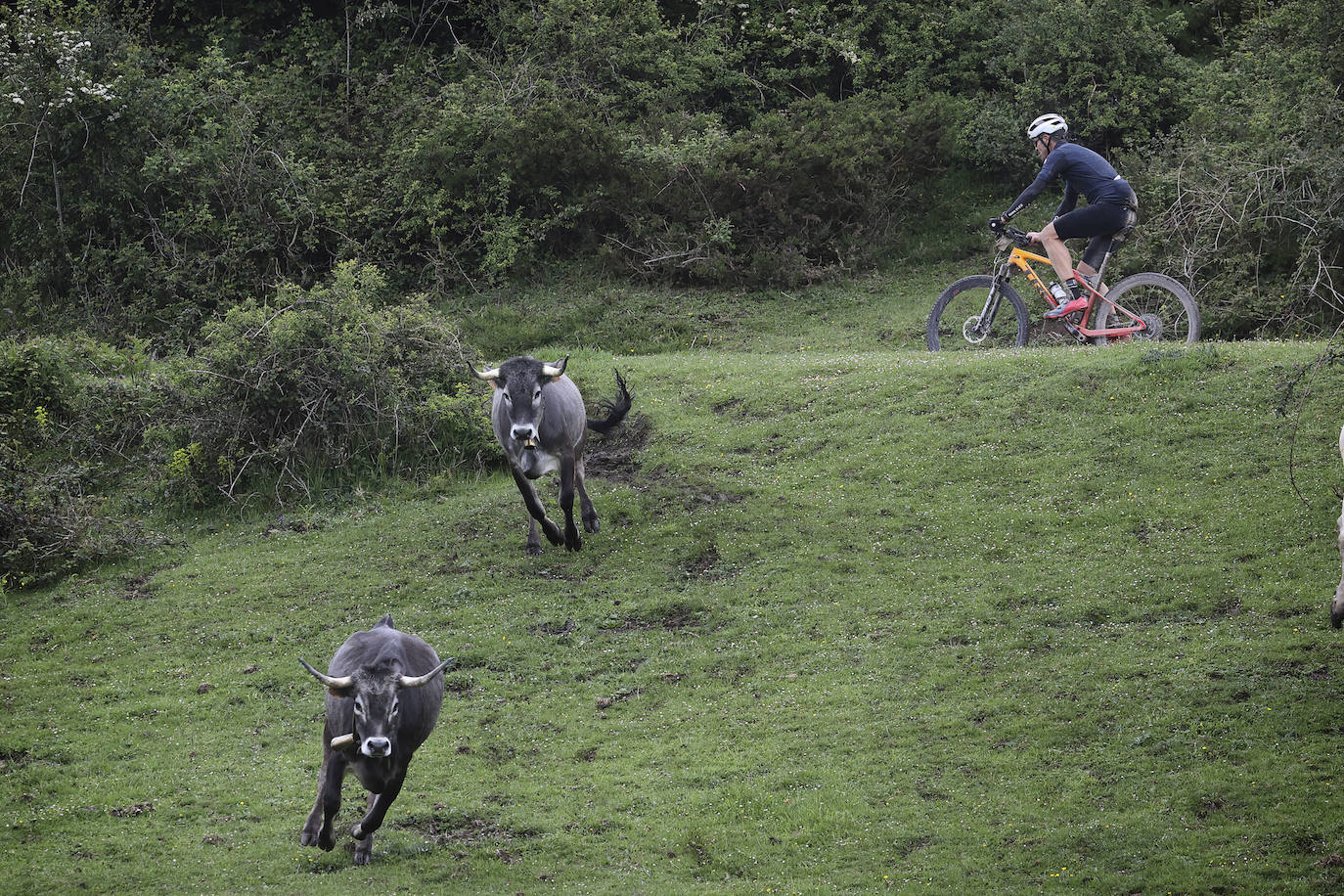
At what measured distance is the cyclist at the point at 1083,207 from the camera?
16297 mm

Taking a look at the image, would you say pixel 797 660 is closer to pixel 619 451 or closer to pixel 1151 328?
pixel 619 451

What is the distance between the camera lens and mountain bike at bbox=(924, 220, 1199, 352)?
654 inches

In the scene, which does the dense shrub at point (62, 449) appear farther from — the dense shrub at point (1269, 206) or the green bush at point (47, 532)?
the dense shrub at point (1269, 206)

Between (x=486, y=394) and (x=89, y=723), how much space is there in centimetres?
795

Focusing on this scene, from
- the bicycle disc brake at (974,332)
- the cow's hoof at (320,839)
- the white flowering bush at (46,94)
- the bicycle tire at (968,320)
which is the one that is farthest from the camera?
the white flowering bush at (46,94)

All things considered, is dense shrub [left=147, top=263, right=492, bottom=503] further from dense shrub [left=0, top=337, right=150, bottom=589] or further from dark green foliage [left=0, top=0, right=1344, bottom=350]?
dark green foliage [left=0, top=0, right=1344, bottom=350]

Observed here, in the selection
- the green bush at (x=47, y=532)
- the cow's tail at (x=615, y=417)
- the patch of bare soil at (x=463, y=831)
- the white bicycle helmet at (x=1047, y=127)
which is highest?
the white bicycle helmet at (x=1047, y=127)

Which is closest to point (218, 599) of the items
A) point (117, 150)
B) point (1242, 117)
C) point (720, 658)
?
point (720, 658)

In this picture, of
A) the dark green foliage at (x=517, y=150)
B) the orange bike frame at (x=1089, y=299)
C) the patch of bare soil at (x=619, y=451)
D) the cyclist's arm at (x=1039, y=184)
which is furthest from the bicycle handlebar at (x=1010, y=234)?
the dark green foliage at (x=517, y=150)

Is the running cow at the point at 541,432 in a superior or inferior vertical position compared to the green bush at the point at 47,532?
superior

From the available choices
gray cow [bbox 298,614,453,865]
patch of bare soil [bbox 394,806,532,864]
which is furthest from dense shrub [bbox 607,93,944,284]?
gray cow [bbox 298,614,453,865]

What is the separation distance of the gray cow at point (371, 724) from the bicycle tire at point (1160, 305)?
11.3 meters

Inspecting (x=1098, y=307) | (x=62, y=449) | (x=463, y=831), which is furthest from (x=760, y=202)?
(x=463, y=831)

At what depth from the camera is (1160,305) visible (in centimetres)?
1708
